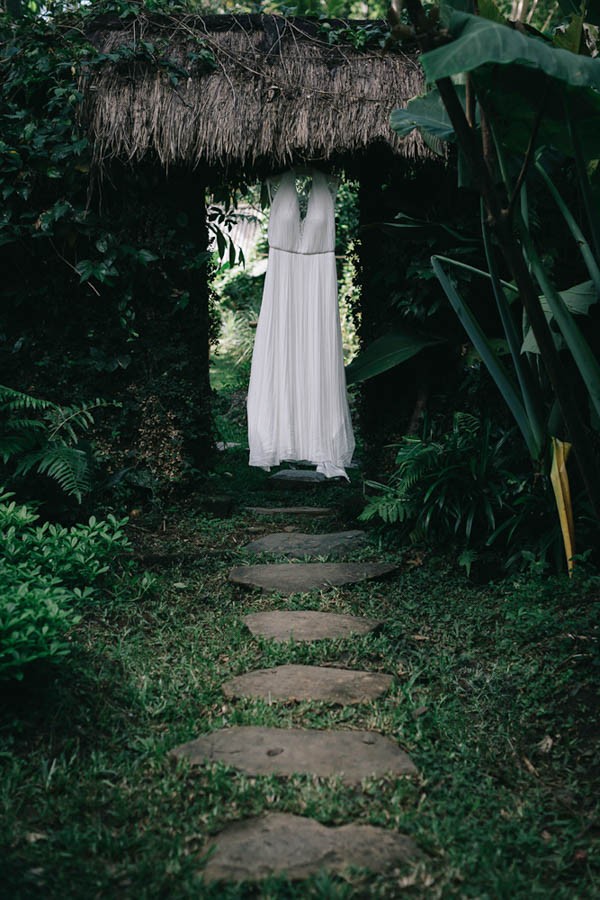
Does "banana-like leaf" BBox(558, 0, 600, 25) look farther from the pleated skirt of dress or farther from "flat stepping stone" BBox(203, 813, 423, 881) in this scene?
"flat stepping stone" BBox(203, 813, 423, 881)

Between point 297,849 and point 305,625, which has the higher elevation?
point 305,625

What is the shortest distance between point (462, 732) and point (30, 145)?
3.92m

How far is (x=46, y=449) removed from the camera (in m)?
4.21

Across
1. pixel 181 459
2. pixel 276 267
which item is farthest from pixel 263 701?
pixel 276 267

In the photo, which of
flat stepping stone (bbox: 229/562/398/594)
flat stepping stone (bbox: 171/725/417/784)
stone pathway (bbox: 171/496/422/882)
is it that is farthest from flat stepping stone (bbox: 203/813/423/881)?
flat stepping stone (bbox: 229/562/398/594)

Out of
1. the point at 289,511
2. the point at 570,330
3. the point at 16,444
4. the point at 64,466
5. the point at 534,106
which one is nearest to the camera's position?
the point at 534,106

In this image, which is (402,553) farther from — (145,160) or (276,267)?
(145,160)

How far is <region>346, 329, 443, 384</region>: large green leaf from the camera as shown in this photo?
4730 millimetres

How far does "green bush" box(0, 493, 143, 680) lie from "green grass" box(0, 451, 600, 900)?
0.46 ft

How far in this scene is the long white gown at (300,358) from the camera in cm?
511

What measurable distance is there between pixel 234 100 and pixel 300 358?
153 centimetres

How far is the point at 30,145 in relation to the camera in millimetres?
4762

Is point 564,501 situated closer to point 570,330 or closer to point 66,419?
point 570,330

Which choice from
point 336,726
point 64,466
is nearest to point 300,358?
point 64,466
